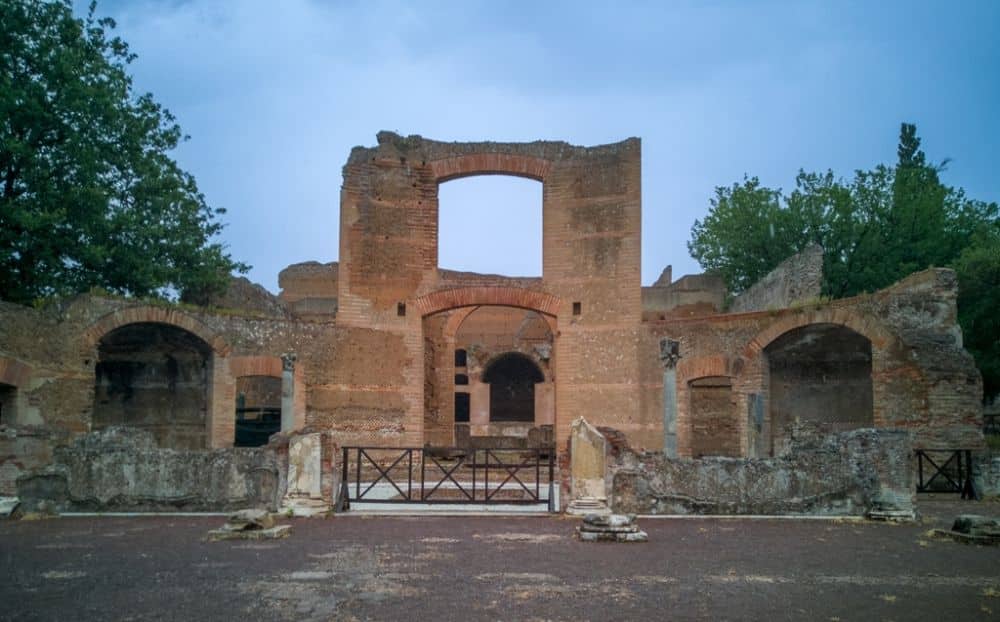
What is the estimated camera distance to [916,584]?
7.31m

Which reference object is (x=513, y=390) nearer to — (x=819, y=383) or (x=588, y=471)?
(x=819, y=383)

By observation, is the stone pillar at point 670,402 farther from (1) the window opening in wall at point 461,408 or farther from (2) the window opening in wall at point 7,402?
(1) the window opening in wall at point 461,408

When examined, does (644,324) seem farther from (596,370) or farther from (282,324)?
(282,324)

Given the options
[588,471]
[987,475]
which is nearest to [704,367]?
[987,475]

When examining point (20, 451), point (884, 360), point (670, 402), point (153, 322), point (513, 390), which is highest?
point (153, 322)

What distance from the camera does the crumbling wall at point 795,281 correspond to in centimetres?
2117

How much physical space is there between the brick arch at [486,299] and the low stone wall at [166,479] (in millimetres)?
9201

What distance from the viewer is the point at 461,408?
122 feet

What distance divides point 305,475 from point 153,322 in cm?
819

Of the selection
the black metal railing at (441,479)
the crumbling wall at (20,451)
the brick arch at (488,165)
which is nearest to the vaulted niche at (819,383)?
the black metal railing at (441,479)

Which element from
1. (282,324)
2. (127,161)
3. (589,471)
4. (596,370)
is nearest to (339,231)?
(282,324)

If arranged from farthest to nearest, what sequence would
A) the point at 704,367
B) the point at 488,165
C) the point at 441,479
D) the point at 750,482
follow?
the point at 488,165 < the point at 704,367 < the point at 441,479 < the point at 750,482

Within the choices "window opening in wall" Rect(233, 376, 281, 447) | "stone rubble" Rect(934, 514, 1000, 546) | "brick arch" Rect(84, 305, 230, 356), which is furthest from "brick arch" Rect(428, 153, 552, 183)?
"stone rubble" Rect(934, 514, 1000, 546)

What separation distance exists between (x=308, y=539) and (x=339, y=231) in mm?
12426
